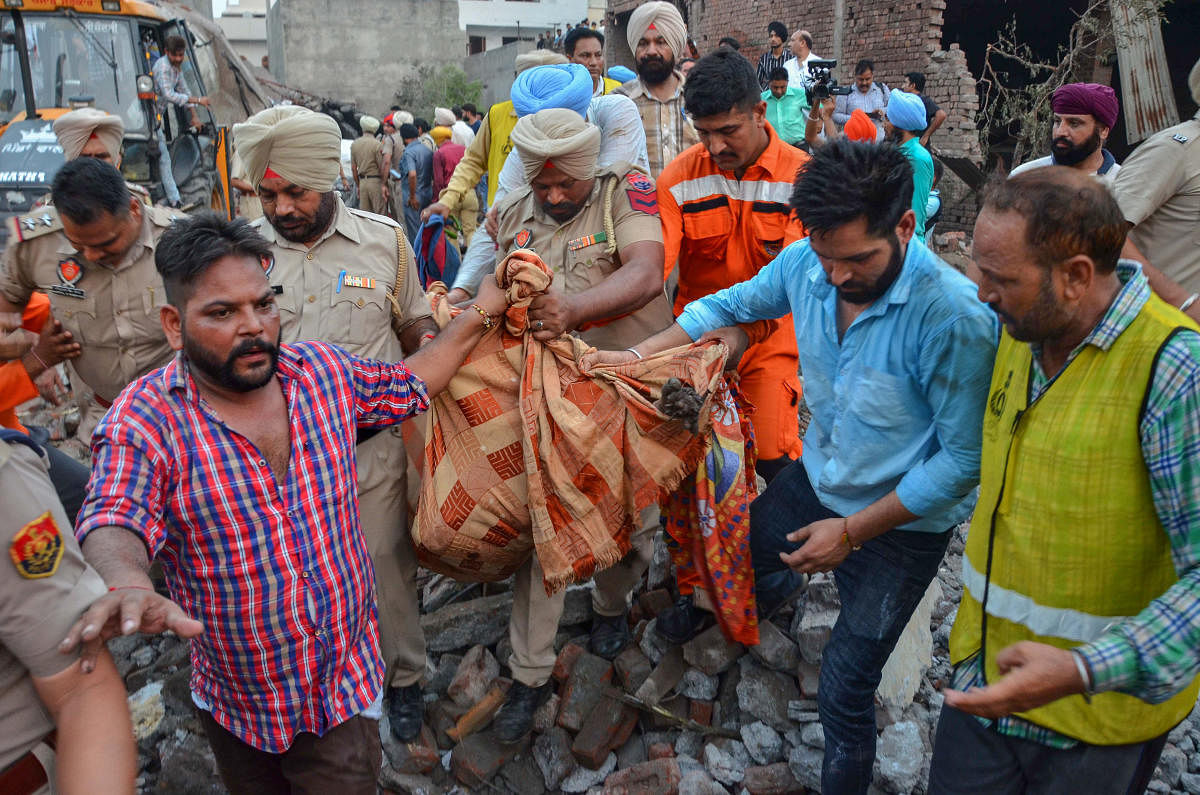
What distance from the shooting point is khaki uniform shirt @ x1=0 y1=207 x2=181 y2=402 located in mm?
3648

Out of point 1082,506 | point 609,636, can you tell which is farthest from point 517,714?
point 1082,506

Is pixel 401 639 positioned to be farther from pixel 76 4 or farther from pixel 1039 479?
pixel 76 4

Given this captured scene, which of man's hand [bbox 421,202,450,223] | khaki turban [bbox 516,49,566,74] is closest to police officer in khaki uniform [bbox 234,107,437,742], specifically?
man's hand [bbox 421,202,450,223]

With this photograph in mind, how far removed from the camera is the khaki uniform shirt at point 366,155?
39.1 feet

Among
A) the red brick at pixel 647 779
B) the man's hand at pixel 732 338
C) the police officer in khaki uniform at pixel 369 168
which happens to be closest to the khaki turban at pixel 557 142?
the man's hand at pixel 732 338

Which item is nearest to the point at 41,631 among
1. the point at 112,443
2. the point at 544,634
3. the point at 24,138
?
the point at 112,443

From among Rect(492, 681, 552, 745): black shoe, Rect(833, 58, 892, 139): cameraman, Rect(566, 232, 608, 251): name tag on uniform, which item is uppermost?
Rect(833, 58, 892, 139): cameraman

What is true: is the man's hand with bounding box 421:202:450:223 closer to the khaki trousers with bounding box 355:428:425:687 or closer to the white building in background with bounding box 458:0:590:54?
the khaki trousers with bounding box 355:428:425:687

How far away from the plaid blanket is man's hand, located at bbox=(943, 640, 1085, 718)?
1421 mm

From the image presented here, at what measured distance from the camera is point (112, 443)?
1968 mm

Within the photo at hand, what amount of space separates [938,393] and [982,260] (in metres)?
0.60

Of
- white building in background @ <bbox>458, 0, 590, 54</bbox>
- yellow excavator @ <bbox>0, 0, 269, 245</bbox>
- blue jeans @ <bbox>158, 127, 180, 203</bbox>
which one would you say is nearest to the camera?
yellow excavator @ <bbox>0, 0, 269, 245</bbox>

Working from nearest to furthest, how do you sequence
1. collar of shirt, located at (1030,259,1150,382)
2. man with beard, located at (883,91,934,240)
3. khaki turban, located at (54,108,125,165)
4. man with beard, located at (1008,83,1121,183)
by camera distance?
1. collar of shirt, located at (1030,259,1150,382)
2. man with beard, located at (1008,83,1121,183)
3. khaki turban, located at (54,108,125,165)
4. man with beard, located at (883,91,934,240)

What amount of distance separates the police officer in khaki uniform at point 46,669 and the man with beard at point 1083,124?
4.30 metres
